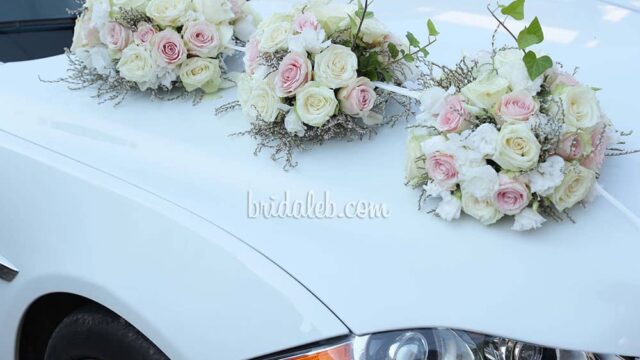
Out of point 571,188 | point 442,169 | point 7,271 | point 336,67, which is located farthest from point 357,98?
point 7,271

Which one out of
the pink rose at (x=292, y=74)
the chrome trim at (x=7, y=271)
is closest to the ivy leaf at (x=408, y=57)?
the pink rose at (x=292, y=74)

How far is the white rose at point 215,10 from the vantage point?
7.09ft

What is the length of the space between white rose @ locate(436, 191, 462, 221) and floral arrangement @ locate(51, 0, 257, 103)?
791 millimetres

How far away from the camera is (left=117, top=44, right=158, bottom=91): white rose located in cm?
209

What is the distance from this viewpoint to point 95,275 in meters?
1.77

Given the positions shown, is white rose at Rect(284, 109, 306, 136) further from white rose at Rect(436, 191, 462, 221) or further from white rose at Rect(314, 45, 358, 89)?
white rose at Rect(436, 191, 462, 221)

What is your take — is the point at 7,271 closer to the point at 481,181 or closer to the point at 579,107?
the point at 481,181

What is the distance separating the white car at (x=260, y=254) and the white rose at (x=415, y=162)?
3 cm

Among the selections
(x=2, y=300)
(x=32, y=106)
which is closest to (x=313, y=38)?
(x=32, y=106)

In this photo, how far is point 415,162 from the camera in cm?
165

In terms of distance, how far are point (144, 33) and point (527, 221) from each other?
1.14 m

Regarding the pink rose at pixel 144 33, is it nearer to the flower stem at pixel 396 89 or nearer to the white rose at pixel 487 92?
the flower stem at pixel 396 89

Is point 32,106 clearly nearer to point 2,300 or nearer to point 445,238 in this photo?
point 2,300

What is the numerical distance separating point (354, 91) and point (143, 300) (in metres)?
0.65
